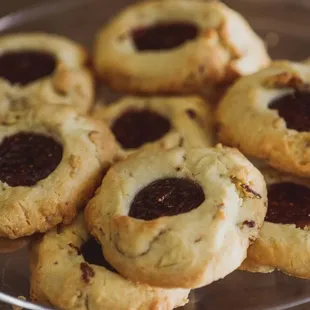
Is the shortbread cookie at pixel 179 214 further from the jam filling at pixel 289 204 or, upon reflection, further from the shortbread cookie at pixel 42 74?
the shortbread cookie at pixel 42 74

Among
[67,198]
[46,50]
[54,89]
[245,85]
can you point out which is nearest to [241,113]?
[245,85]

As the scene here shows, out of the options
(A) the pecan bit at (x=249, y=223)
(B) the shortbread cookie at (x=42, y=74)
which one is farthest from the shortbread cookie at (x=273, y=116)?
(B) the shortbread cookie at (x=42, y=74)

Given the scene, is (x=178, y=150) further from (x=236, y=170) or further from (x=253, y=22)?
(x=253, y=22)

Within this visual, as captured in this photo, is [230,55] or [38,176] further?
[230,55]

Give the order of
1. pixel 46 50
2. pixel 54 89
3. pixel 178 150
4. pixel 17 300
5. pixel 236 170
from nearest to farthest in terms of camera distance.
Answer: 1. pixel 17 300
2. pixel 236 170
3. pixel 178 150
4. pixel 54 89
5. pixel 46 50

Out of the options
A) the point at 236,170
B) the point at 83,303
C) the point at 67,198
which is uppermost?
the point at 236,170

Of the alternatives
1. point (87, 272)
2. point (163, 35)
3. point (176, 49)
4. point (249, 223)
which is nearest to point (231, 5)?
point (163, 35)
